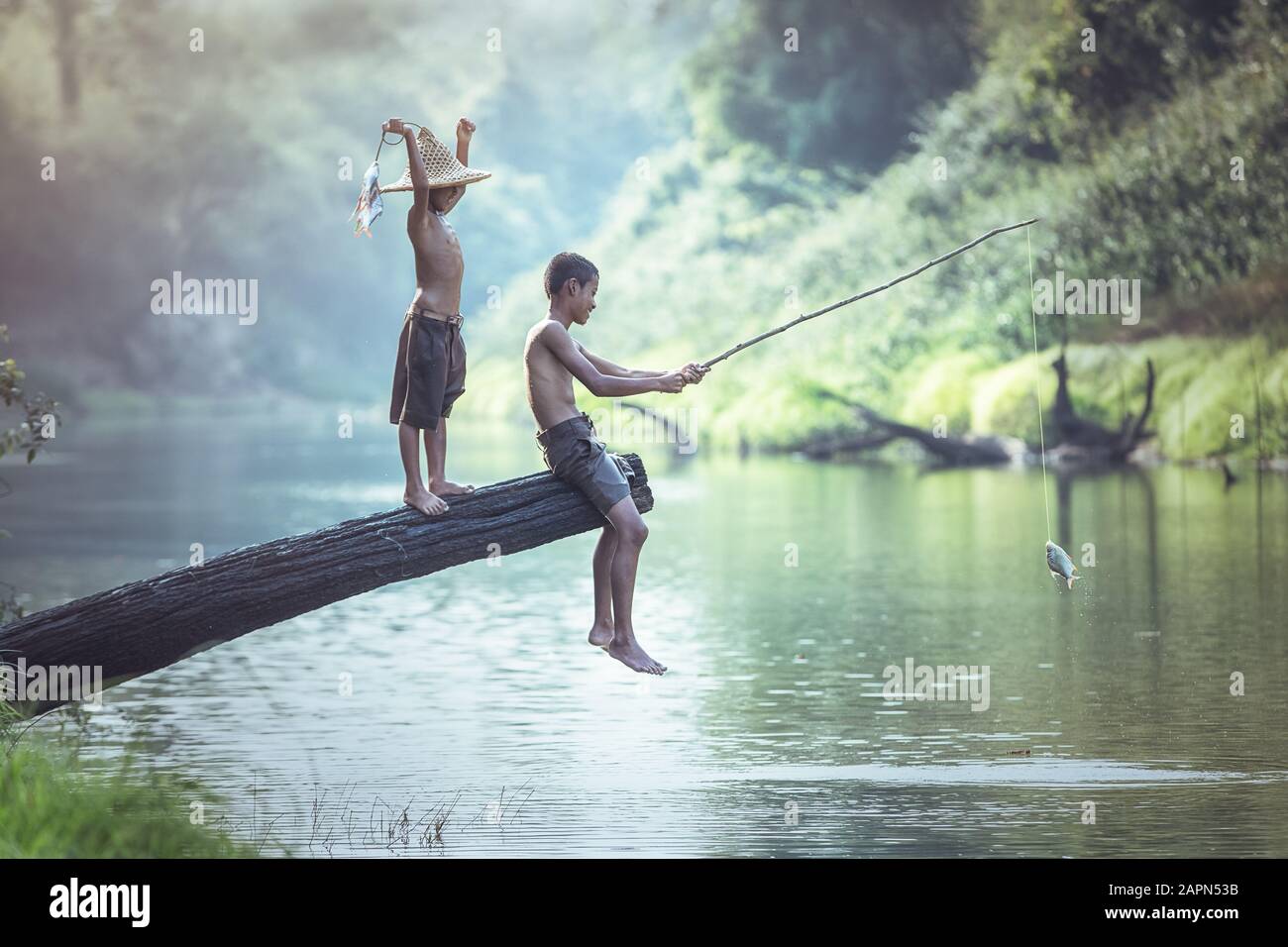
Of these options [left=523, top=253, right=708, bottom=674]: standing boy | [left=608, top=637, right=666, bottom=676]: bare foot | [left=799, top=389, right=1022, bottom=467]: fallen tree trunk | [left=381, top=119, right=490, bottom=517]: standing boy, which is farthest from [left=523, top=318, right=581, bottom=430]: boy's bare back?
[left=799, top=389, right=1022, bottom=467]: fallen tree trunk

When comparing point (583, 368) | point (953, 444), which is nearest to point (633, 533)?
point (583, 368)

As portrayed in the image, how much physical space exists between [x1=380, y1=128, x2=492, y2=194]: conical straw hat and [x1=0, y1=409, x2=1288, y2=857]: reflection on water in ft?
9.99

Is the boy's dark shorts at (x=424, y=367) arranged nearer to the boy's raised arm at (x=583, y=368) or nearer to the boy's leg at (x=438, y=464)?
the boy's leg at (x=438, y=464)

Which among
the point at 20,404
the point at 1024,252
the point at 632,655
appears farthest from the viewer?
the point at 1024,252

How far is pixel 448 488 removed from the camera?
380 inches

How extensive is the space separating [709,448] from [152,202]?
147 ft

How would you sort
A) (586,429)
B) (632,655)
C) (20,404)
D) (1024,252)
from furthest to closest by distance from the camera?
(1024,252), (20,404), (632,655), (586,429)

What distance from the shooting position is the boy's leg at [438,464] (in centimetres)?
963

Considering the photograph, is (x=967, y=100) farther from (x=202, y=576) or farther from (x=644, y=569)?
(x=202, y=576)

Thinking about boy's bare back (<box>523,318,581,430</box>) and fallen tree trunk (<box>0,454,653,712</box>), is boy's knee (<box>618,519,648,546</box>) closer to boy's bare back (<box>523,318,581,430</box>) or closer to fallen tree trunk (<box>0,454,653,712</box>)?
fallen tree trunk (<box>0,454,653,712</box>)

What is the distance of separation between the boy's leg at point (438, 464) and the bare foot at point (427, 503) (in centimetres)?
11

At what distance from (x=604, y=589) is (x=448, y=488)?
88 centimetres

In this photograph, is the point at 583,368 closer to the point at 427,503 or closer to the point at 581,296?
the point at 581,296

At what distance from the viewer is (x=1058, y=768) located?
1101cm
